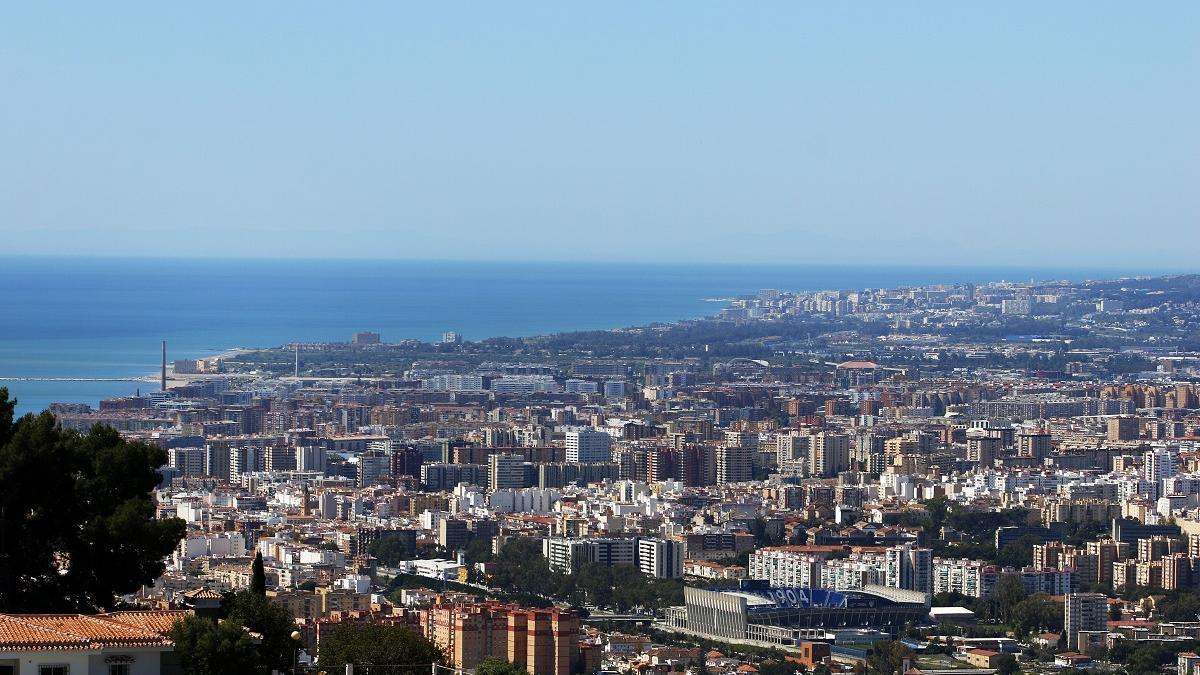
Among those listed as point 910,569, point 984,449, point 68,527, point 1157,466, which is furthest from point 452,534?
point 68,527

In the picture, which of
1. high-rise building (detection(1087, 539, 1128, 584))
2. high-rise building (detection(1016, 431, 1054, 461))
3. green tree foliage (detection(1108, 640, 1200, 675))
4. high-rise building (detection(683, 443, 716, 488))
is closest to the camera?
green tree foliage (detection(1108, 640, 1200, 675))

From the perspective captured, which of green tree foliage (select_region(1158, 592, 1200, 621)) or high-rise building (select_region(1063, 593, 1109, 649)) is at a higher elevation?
high-rise building (select_region(1063, 593, 1109, 649))

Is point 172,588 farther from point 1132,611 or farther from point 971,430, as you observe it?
point 971,430

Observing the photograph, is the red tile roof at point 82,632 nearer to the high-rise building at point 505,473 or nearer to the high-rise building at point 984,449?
the high-rise building at point 505,473

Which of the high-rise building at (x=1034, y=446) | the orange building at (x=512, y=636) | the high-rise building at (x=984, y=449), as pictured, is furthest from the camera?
the high-rise building at (x=1034, y=446)

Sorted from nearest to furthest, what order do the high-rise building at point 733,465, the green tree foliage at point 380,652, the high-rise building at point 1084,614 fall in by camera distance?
the green tree foliage at point 380,652 → the high-rise building at point 1084,614 → the high-rise building at point 733,465

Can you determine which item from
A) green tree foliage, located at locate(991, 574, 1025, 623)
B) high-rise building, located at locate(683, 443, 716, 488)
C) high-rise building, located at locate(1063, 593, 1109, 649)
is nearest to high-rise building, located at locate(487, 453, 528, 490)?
Result: high-rise building, located at locate(683, 443, 716, 488)

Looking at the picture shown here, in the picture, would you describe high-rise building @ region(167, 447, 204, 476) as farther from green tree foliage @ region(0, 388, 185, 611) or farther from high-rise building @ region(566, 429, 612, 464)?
green tree foliage @ region(0, 388, 185, 611)

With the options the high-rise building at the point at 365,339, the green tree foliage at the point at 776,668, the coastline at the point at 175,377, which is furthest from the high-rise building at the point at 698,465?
the high-rise building at the point at 365,339
